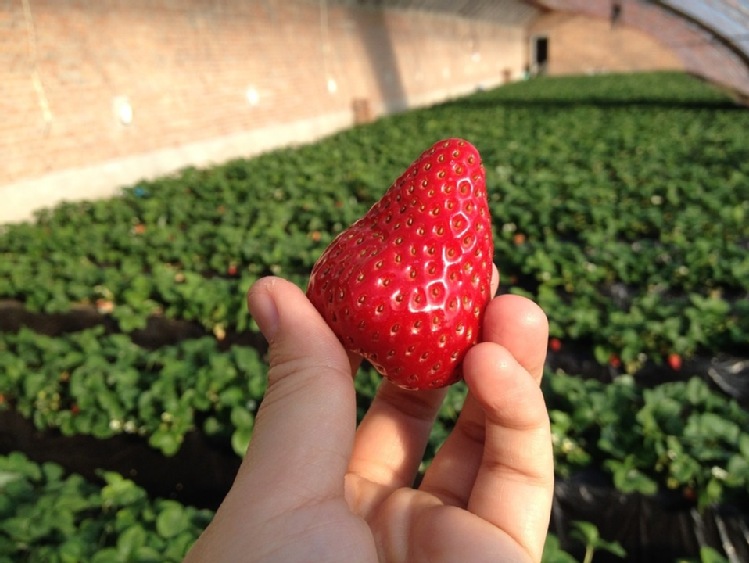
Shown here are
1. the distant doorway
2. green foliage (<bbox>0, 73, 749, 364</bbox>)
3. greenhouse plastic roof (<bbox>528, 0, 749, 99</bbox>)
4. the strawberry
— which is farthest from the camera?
the distant doorway

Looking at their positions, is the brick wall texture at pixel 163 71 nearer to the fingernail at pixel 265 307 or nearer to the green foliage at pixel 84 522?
the green foliage at pixel 84 522

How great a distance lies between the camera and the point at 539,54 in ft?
129

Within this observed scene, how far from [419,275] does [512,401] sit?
0.31 metres

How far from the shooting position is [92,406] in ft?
9.47

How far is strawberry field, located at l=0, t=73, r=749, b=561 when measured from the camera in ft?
7.36

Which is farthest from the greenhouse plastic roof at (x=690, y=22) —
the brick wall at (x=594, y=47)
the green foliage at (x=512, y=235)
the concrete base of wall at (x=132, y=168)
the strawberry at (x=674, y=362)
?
the strawberry at (x=674, y=362)

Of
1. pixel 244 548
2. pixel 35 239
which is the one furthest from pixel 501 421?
pixel 35 239

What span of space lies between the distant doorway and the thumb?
137 feet

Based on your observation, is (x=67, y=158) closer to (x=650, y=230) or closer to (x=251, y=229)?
(x=251, y=229)

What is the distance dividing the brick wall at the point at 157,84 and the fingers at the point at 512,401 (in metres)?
6.89

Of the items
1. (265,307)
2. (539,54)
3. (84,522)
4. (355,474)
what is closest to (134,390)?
(84,522)

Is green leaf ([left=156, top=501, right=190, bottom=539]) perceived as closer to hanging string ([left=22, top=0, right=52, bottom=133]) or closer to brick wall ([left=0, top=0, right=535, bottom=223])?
brick wall ([left=0, top=0, right=535, bottom=223])

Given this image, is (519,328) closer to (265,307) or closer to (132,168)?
(265,307)

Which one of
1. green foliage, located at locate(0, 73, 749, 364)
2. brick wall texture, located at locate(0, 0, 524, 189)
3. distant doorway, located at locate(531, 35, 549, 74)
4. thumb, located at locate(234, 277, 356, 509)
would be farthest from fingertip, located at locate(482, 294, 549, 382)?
distant doorway, located at locate(531, 35, 549, 74)
